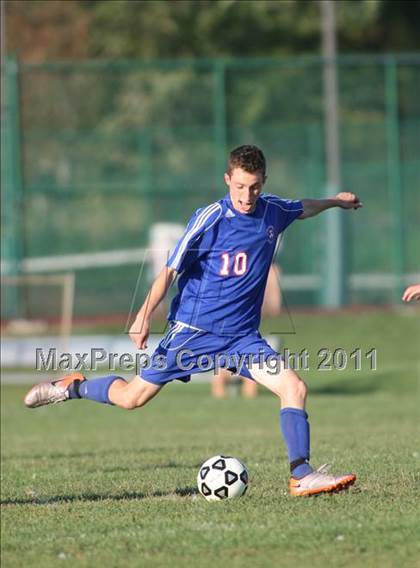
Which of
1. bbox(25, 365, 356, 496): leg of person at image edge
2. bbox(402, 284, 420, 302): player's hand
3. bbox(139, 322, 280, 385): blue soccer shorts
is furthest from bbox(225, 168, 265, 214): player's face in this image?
bbox(402, 284, 420, 302): player's hand

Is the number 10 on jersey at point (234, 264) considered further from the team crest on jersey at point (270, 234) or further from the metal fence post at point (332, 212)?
the metal fence post at point (332, 212)

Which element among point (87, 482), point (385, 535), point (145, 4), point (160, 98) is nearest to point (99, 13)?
point (145, 4)

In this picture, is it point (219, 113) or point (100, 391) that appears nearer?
point (100, 391)

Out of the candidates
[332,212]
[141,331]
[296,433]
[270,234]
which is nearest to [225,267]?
[270,234]

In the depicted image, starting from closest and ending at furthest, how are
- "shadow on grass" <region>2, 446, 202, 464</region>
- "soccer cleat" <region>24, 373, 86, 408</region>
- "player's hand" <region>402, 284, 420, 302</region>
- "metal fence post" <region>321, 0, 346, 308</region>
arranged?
1. "player's hand" <region>402, 284, 420, 302</region>
2. "soccer cleat" <region>24, 373, 86, 408</region>
3. "shadow on grass" <region>2, 446, 202, 464</region>
4. "metal fence post" <region>321, 0, 346, 308</region>

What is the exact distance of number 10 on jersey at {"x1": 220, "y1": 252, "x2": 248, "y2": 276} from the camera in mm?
8031

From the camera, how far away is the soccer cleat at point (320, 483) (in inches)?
296

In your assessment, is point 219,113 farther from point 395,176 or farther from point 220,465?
point 220,465

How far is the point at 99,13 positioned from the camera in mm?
33938

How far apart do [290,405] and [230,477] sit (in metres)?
0.58

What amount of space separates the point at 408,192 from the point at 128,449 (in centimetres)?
1611

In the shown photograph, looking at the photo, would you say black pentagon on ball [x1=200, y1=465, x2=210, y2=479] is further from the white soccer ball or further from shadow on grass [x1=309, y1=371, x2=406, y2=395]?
shadow on grass [x1=309, y1=371, x2=406, y2=395]

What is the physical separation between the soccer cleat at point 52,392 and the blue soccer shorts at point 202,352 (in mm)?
863

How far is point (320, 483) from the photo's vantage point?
7523mm
